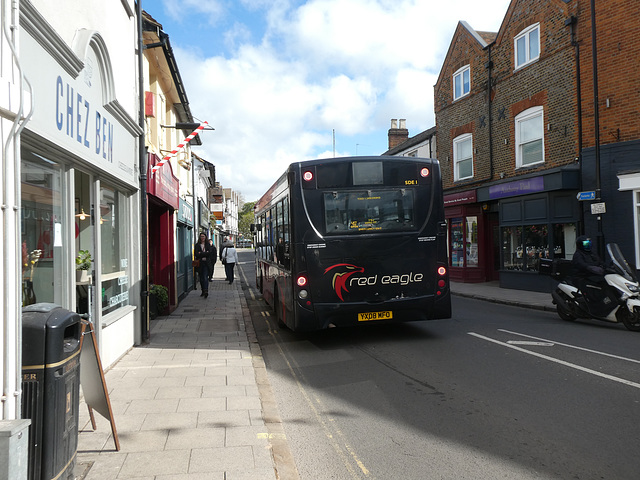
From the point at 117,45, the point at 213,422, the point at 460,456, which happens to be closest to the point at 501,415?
the point at 460,456

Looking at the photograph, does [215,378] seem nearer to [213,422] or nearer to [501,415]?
[213,422]

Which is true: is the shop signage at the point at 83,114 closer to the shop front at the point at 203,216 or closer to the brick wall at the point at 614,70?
the brick wall at the point at 614,70

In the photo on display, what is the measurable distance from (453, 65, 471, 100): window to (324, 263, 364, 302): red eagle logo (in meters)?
15.2

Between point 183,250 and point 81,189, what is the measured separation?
10.2 metres

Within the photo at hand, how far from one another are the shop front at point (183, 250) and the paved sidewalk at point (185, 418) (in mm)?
6672

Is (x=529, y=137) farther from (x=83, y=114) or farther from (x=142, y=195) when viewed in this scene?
(x=83, y=114)

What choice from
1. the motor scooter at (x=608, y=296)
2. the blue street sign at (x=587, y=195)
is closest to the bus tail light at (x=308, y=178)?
the motor scooter at (x=608, y=296)

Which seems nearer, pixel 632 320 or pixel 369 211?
pixel 369 211

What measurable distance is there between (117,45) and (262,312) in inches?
294

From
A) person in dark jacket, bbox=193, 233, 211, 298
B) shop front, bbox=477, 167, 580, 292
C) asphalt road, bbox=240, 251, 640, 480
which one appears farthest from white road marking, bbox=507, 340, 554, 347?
person in dark jacket, bbox=193, 233, 211, 298

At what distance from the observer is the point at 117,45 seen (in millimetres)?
7414

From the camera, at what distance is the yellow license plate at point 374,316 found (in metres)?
7.91

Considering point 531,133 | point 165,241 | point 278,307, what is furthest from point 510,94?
point 165,241

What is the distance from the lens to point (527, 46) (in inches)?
671
